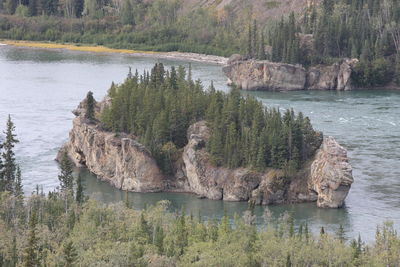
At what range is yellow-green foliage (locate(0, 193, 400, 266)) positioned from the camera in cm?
6869

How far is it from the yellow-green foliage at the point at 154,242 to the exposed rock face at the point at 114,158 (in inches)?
692

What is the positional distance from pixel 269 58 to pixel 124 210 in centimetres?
9276

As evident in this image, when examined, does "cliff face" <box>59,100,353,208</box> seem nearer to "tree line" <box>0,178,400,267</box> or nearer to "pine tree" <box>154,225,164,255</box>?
"tree line" <box>0,178,400,267</box>

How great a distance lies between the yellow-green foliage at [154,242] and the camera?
6869 centimetres

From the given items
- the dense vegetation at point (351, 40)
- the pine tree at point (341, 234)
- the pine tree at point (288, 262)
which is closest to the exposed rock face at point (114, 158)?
the pine tree at point (341, 234)

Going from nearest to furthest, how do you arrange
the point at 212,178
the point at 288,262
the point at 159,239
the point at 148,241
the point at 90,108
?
1. the point at 288,262
2. the point at 159,239
3. the point at 148,241
4. the point at 212,178
5. the point at 90,108

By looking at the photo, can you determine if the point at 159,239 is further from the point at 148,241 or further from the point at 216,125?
the point at 216,125

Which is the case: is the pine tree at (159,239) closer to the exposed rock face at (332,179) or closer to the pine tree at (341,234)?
the pine tree at (341,234)

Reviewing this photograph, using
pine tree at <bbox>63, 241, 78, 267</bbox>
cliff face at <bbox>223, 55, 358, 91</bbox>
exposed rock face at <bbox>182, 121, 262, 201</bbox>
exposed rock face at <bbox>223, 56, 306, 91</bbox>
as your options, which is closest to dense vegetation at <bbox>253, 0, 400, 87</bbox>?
cliff face at <bbox>223, 55, 358, 91</bbox>

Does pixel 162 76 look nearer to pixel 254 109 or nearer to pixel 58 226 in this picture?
pixel 254 109

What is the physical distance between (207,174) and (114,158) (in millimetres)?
10098

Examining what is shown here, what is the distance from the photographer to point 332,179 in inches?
3664

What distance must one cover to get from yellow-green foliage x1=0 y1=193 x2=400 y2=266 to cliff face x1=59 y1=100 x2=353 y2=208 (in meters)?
12.6

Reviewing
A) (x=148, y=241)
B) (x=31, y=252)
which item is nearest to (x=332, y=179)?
(x=148, y=241)
